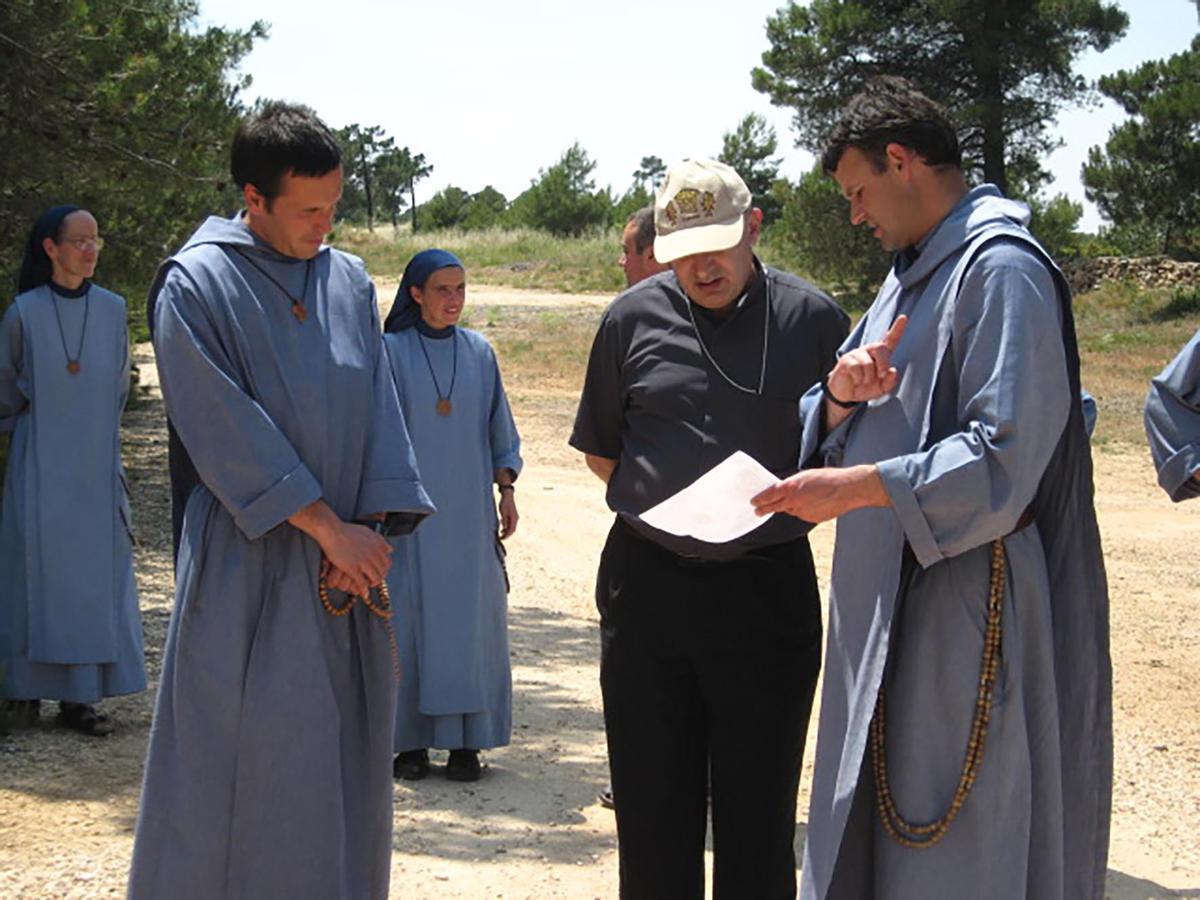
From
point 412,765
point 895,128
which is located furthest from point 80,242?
point 895,128

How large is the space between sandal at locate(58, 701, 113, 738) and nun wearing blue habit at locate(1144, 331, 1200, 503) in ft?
14.7

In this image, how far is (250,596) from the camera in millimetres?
3830

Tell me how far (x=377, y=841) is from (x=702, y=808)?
82cm

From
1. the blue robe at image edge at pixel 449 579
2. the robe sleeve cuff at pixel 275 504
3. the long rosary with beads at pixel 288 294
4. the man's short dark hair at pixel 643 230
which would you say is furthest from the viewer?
the blue robe at image edge at pixel 449 579

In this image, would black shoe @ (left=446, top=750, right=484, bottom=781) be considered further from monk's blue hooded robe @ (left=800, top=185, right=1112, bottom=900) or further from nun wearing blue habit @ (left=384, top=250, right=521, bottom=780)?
monk's blue hooded robe @ (left=800, top=185, right=1112, bottom=900)

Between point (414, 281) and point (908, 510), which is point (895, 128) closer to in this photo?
point (908, 510)

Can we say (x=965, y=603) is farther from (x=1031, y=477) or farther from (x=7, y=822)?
(x=7, y=822)

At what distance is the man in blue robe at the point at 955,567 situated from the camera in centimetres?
311

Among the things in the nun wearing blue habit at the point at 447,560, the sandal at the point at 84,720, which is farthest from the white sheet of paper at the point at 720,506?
the sandal at the point at 84,720

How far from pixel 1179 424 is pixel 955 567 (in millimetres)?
1360

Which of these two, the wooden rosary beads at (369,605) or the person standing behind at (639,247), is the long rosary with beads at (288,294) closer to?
the wooden rosary beads at (369,605)

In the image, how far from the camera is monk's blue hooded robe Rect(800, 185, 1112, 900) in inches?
122

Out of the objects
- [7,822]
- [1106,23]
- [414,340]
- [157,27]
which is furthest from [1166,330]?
[7,822]

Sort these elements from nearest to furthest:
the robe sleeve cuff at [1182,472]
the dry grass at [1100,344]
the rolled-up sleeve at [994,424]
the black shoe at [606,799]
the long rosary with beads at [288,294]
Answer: the rolled-up sleeve at [994,424] → the long rosary with beads at [288,294] → the robe sleeve cuff at [1182,472] → the black shoe at [606,799] → the dry grass at [1100,344]
